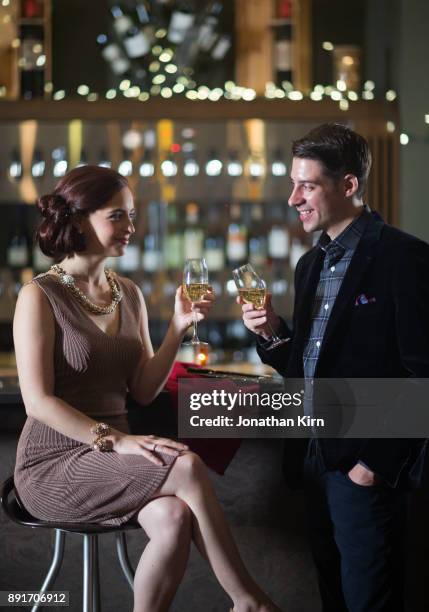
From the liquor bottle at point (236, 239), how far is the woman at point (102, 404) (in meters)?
2.23

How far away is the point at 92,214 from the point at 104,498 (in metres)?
0.75

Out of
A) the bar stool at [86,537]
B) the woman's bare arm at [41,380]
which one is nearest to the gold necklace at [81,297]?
the woman's bare arm at [41,380]

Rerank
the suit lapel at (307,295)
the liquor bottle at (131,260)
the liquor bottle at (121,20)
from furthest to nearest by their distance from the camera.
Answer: the liquor bottle at (121,20) → the liquor bottle at (131,260) → the suit lapel at (307,295)

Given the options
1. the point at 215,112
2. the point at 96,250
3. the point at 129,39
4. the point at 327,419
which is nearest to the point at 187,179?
the point at 215,112

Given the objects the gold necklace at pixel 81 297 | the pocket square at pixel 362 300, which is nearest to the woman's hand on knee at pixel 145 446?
the gold necklace at pixel 81 297

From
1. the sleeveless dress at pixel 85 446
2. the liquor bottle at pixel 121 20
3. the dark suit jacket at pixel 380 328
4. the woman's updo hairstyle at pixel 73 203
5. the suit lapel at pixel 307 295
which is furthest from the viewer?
the liquor bottle at pixel 121 20

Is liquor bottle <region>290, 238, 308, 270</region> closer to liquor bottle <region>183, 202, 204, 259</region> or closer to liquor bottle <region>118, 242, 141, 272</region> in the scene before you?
liquor bottle <region>183, 202, 204, 259</region>

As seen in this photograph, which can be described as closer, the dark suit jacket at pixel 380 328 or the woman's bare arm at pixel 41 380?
the dark suit jacket at pixel 380 328

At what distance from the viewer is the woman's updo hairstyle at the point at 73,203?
232cm

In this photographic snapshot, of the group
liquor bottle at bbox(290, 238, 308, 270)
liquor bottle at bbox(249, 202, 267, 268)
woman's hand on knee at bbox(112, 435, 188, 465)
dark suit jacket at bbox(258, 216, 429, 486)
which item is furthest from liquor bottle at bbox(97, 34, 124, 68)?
woman's hand on knee at bbox(112, 435, 188, 465)

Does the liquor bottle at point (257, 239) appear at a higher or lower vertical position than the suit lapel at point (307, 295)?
higher

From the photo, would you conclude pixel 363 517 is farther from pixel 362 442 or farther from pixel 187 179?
pixel 187 179

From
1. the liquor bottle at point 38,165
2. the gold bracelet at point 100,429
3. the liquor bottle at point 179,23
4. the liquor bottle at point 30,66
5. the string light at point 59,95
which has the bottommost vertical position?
the gold bracelet at point 100,429

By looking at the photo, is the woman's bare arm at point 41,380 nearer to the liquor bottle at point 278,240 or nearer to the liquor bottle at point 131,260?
the liquor bottle at point 131,260
